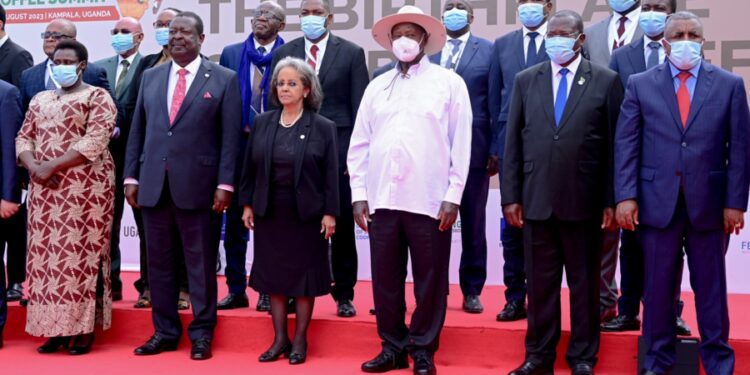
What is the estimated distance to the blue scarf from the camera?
5.76m

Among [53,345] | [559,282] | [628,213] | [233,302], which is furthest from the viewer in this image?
[233,302]

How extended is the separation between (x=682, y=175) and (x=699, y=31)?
68cm

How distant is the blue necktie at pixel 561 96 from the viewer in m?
4.59

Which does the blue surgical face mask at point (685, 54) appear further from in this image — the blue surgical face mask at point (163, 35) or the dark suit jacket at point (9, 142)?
the dark suit jacket at point (9, 142)

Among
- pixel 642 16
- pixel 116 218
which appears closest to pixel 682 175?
pixel 642 16

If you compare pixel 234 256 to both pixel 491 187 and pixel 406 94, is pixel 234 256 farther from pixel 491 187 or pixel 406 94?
pixel 491 187

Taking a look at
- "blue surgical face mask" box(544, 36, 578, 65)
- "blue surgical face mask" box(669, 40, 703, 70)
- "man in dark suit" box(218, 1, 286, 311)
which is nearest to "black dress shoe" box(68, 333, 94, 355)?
"man in dark suit" box(218, 1, 286, 311)

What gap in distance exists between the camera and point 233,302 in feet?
19.0

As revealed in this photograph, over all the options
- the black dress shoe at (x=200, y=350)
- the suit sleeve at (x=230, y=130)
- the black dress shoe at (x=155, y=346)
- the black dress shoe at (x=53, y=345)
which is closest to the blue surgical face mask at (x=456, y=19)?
the suit sleeve at (x=230, y=130)

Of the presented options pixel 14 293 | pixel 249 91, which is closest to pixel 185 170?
pixel 249 91

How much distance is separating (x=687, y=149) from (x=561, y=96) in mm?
648

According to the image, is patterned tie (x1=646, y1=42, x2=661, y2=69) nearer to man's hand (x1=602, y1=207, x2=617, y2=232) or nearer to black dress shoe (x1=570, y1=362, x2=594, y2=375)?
man's hand (x1=602, y1=207, x2=617, y2=232)

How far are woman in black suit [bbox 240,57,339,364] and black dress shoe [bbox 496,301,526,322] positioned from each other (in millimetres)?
979

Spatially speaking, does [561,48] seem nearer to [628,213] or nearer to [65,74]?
[628,213]
